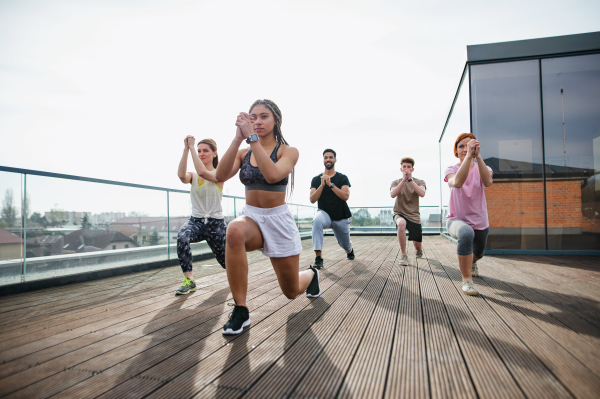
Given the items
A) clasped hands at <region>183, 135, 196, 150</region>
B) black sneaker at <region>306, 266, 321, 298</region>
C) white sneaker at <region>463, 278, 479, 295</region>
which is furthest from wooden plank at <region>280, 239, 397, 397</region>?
clasped hands at <region>183, 135, 196, 150</region>

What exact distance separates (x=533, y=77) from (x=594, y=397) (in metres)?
7.17

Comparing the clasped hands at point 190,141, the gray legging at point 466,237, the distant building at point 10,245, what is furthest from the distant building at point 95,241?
the gray legging at point 466,237

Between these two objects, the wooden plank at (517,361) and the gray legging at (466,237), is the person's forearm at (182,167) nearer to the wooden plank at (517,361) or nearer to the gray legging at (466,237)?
the gray legging at (466,237)

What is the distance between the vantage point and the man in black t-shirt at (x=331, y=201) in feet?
16.7

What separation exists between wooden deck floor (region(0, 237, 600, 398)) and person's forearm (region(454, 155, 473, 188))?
3.48ft

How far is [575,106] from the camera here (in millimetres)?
6465

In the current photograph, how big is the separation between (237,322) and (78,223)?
11.4 ft

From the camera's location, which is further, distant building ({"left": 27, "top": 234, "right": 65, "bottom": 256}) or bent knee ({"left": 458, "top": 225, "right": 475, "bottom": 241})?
distant building ({"left": 27, "top": 234, "right": 65, "bottom": 256})

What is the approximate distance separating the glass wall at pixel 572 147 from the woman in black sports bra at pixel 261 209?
20.8 ft

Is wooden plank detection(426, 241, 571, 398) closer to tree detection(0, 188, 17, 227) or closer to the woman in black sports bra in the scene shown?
the woman in black sports bra

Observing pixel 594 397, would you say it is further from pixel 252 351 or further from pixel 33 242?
pixel 33 242

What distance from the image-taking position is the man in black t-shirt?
5.08 meters

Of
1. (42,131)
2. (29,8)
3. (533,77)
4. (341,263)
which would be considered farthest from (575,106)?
(42,131)

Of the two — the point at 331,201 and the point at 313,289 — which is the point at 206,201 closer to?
the point at 313,289
